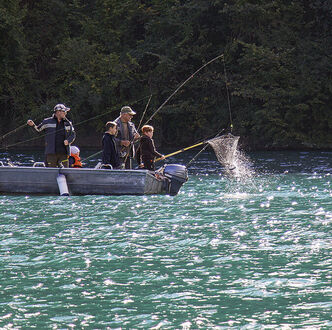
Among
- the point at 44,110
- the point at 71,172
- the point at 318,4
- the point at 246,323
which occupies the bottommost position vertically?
the point at 246,323

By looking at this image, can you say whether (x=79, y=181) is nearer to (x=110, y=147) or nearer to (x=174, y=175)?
(x=110, y=147)

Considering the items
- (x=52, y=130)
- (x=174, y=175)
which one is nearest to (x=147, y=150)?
(x=174, y=175)

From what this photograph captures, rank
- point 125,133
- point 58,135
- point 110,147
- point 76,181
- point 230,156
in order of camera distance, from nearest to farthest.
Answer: point 76,181 → point 58,135 → point 110,147 → point 125,133 → point 230,156

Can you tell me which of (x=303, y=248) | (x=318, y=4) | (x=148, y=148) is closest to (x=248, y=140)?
(x=318, y=4)

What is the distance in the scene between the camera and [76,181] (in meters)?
15.6

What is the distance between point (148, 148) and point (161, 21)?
25.5 m

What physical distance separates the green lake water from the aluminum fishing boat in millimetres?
214

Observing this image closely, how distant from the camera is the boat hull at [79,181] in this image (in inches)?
606

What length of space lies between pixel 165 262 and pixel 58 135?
23.1ft

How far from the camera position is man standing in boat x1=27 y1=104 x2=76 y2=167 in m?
→ 15.6

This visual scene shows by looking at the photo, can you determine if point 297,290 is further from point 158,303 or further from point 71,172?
point 71,172

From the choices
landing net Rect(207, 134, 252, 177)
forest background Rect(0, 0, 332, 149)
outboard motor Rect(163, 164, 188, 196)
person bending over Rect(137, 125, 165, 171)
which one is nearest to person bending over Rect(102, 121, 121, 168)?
person bending over Rect(137, 125, 165, 171)

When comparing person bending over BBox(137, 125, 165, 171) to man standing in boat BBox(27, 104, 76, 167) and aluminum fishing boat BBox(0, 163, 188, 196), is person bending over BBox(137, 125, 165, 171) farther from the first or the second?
man standing in boat BBox(27, 104, 76, 167)

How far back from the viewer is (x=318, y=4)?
37906mm
